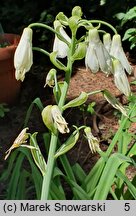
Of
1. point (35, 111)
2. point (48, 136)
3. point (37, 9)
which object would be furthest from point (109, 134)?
point (37, 9)

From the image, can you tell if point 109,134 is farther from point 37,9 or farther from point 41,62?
point 37,9

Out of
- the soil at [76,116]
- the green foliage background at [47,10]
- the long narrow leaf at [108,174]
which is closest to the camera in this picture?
the long narrow leaf at [108,174]

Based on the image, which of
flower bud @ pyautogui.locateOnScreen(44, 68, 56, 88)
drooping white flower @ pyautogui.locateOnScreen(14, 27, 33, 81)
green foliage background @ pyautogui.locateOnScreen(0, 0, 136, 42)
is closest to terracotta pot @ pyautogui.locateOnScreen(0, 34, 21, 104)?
green foliage background @ pyautogui.locateOnScreen(0, 0, 136, 42)

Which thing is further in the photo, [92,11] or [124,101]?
[92,11]

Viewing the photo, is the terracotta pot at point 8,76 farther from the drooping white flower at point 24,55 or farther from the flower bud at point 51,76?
the drooping white flower at point 24,55

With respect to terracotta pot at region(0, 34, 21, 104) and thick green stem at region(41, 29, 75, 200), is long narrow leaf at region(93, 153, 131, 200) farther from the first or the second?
terracotta pot at region(0, 34, 21, 104)

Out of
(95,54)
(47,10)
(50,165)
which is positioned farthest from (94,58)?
(47,10)

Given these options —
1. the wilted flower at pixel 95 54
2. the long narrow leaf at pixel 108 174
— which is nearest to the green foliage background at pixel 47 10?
the long narrow leaf at pixel 108 174
